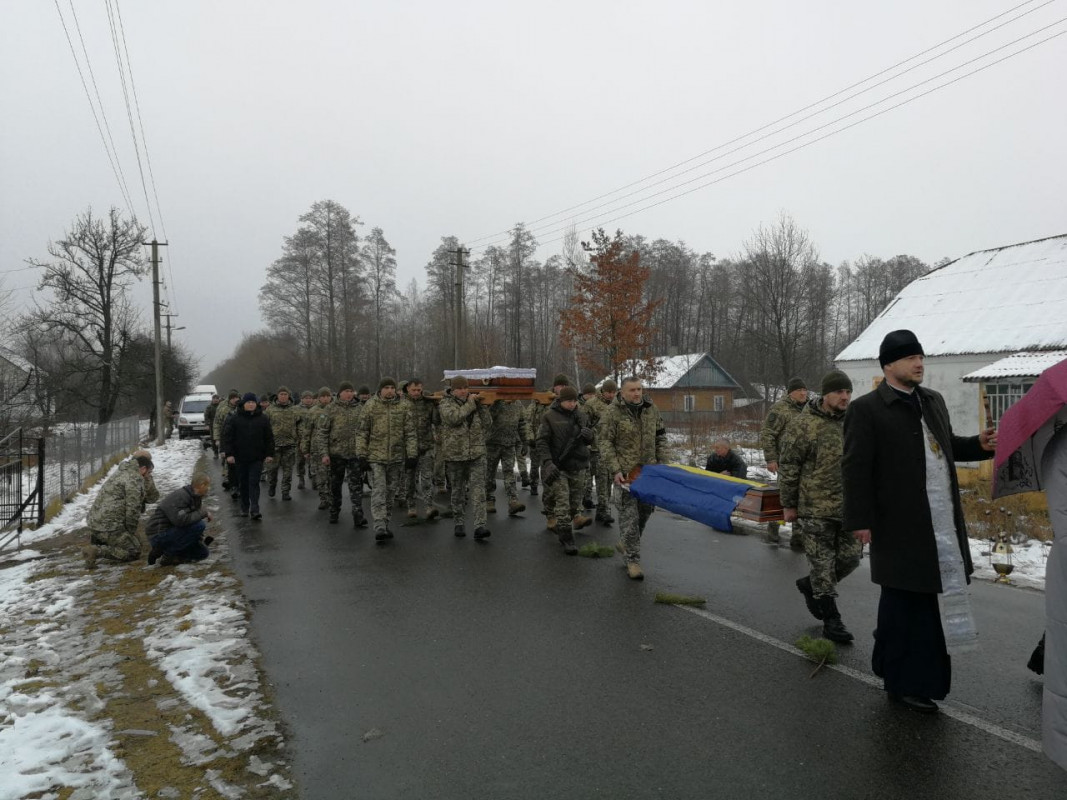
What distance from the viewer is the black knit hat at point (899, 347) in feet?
13.5

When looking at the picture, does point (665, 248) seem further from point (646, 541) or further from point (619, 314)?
point (646, 541)

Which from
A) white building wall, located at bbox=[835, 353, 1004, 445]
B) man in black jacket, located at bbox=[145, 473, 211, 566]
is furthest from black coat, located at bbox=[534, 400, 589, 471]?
white building wall, located at bbox=[835, 353, 1004, 445]

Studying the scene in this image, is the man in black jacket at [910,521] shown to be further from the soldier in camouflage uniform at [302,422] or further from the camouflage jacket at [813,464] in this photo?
the soldier in camouflage uniform at [302,422]

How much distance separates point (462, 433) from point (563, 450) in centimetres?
141

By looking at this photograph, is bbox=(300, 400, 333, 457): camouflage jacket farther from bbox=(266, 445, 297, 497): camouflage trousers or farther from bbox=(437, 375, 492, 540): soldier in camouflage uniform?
bbox=(437, 375, 492, 540): soldier in camouflage uniform

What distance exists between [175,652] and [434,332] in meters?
49.2

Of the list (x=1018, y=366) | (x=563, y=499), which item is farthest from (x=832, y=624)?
(x=1018, y=366)

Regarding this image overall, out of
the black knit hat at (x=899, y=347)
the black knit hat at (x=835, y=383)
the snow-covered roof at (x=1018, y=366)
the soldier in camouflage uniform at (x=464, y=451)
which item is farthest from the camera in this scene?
the snow-covered roof at (x=1018, y=366)

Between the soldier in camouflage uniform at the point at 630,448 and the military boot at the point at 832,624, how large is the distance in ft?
6.94

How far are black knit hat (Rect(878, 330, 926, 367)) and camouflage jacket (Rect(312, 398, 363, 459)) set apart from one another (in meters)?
8.14

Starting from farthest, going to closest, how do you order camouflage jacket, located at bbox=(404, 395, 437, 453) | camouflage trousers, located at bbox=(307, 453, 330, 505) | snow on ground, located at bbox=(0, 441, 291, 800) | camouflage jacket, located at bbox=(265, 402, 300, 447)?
camouflage jacket, located at bbox=(265, 402, 300, 447) < camouflage trousers, located at bbox=(307, 453, 330, 505) < camouflage jacket, located at bbox=(404, 395, 437, 453) < snow on ground, located at bbox=(0, 441, 291, 800)

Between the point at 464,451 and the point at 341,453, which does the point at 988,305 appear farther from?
the point at 341,453

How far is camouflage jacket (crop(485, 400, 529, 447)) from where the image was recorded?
38.9ft

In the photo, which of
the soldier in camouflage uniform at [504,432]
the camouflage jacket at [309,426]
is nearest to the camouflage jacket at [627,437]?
the soldier in camouflage uniform at [504,432]
